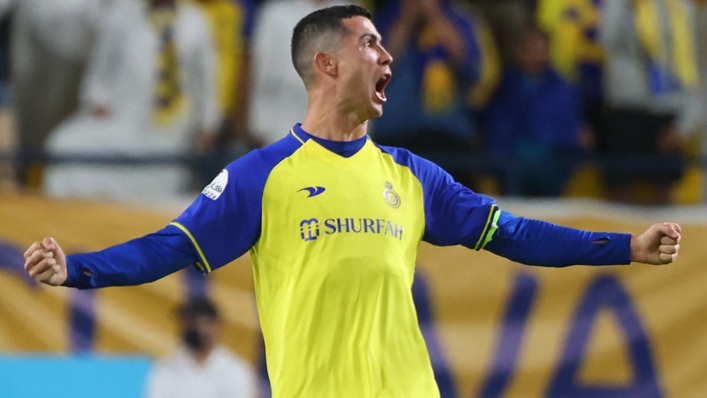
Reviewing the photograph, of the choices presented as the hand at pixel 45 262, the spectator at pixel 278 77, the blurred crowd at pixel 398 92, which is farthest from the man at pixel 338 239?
the spectator at pixel 278 77

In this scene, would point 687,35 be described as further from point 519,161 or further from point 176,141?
point 176,141

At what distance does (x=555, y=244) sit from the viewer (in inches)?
148

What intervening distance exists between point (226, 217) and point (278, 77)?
411cm

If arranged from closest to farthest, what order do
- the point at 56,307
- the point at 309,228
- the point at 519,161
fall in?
the point at 309,228, the point at 56,307, the point at 519,161

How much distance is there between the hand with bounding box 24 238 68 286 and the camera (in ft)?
10.5

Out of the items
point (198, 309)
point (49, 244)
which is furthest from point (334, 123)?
point (198, 309)

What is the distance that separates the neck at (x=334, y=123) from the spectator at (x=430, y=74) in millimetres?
3697

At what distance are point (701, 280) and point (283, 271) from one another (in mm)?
4494

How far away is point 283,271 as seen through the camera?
3.63 metres

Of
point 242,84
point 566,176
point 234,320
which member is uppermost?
point 242,84

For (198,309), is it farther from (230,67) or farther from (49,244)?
(49,244)

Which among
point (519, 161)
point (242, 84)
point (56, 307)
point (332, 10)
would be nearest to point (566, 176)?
point (519, 161)

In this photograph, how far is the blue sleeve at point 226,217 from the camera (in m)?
3.58

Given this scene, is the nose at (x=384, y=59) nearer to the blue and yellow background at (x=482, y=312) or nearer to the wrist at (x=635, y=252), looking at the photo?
the wrist at (x=635, y=252)
